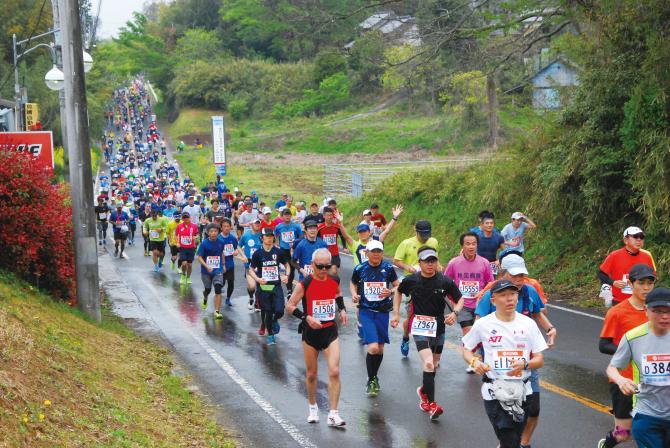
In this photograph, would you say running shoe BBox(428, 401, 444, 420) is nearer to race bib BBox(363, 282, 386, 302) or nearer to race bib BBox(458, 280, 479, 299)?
race bib BBox(363, 282, 386, 302)

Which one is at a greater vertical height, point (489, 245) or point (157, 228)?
point (489, 245)

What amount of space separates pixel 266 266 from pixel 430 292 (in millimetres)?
5023

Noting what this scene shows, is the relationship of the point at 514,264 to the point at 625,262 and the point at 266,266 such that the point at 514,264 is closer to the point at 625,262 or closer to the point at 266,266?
the point at 625,262

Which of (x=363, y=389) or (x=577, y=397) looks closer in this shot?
(x=577, y=397)

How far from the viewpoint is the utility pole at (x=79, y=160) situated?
14.2 meters

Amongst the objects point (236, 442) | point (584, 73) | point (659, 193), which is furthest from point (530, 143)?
point (236, 442)

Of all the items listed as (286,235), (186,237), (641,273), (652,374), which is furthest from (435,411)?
(186,237)

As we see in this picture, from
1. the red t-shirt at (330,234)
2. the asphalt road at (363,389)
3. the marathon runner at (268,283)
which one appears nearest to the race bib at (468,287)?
the asphalt road at (363,389)

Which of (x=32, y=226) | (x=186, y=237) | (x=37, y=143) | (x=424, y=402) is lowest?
(x=424, y=402)

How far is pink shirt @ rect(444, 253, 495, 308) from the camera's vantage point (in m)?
11.2

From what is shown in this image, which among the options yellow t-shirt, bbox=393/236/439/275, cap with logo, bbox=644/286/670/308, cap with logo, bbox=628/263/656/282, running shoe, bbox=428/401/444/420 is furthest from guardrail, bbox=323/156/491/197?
cap with logo, bbox=644/286/670/308

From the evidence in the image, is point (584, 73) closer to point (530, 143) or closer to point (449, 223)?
point (530, 143)

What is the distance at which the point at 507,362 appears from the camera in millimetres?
6859

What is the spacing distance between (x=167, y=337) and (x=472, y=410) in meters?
6.94
